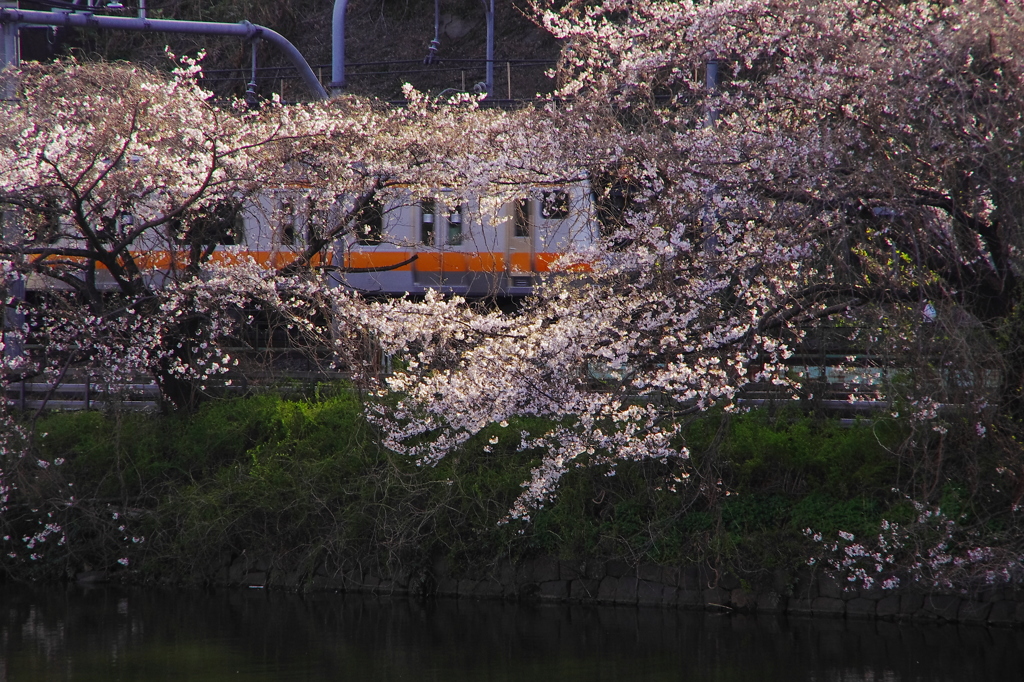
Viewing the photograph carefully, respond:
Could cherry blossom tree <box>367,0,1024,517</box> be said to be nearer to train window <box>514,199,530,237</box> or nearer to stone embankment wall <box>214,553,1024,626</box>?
stone embankment wall <box>214,553,1024,626</box>

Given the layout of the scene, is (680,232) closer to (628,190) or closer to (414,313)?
(628,190)

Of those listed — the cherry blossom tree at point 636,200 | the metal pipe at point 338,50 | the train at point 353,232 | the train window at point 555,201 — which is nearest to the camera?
the cherry blossom tree at point 636,200

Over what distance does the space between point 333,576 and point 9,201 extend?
4644 millimetres

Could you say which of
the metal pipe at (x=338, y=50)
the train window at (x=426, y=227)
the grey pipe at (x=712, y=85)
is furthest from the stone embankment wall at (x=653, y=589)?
the metal pipe at (x=338, y=50)

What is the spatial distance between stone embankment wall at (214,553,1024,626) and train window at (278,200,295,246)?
3.31 metres

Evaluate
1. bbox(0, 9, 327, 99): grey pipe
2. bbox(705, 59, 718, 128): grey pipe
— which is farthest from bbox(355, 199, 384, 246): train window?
bbox(705, 59, 718, 128): grey pipe

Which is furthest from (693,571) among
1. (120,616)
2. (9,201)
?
(9,201)

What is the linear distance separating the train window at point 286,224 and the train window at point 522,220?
235 centimetres

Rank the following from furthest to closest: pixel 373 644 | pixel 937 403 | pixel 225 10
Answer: pixel 225 10, pixel 373 644, pixel 937 403

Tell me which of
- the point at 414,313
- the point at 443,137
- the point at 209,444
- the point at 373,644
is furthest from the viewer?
the point at 209,444

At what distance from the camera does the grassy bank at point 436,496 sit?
8.59 meters

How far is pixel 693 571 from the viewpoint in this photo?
354 inches

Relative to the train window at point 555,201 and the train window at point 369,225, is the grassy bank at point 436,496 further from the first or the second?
the train window at point 555,201

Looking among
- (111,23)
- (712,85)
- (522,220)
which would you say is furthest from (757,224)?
(111,23)
